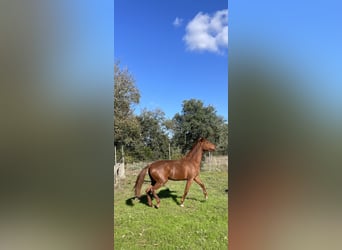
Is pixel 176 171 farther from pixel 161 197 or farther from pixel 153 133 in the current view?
pixel 153 133

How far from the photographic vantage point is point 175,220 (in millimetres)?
1940

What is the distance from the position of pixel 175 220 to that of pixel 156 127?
653mm

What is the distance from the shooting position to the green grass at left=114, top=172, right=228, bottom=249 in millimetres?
1814

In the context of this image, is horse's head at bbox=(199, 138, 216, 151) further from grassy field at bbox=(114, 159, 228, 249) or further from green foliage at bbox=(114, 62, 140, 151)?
green foliage at bbox=(114, 62, 140, 151)

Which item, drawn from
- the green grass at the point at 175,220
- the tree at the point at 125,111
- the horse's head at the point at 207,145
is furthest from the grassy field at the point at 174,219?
the tree at the point at 125,111

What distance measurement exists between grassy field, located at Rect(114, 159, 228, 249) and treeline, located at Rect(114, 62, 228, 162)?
21 centimetres

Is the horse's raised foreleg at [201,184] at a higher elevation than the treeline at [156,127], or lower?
lower

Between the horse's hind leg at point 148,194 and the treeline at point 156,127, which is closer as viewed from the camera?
the treeline at point 156,127

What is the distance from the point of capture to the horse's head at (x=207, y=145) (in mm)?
1999

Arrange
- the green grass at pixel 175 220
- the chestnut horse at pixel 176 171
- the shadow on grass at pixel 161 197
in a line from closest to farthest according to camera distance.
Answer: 1. the green grass at pixel 175 220
2. the shadow on grass at pixel 161 197
3. the chestnut horse at pixel 176 171

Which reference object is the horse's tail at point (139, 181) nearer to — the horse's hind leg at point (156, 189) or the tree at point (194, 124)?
the horse's hind leg at point (156, 189)

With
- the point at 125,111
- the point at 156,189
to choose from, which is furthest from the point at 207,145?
the point at 125,111
